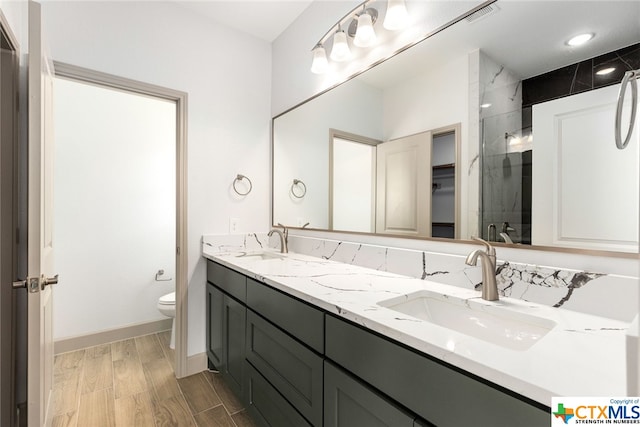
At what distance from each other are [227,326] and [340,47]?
5.76ft

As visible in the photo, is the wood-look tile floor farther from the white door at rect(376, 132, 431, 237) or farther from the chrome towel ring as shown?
the chrome towel ring

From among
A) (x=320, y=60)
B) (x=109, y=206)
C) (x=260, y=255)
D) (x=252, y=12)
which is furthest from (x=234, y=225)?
(x=252, y=12)

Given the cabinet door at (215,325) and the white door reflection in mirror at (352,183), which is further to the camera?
the cabinet door at (215,325)

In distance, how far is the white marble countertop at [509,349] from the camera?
0.54 metres

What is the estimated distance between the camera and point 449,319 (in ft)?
3.49

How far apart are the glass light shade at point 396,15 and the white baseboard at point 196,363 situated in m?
2.35

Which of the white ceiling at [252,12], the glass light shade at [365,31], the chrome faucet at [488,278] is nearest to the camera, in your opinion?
the chrome faucet at [488,278]

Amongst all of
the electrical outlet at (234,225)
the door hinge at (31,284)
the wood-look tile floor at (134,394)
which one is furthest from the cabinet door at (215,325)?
the door hinge at (31,284)

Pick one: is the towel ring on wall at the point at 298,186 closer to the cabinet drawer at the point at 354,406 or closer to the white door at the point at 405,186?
the white door at the point at 405,186

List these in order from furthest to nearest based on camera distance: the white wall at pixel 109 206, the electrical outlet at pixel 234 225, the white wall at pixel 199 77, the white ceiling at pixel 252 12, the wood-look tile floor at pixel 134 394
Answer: the white wall at pixel 109 206 < the electrical outlet at pixel 234 225 < the white ceiling at pixel 252 12 < the white wall at pixel 199 77 < the wood-look tile floor at pixel 134 394

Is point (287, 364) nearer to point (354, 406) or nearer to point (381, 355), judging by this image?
point (354, 406)

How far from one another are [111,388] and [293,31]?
107 inches

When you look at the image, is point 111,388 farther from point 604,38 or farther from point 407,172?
point 604,38

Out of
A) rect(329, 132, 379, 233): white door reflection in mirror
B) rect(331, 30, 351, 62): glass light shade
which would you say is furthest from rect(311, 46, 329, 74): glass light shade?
rect(329, 132, 379, 233): white door reflection in mirror
